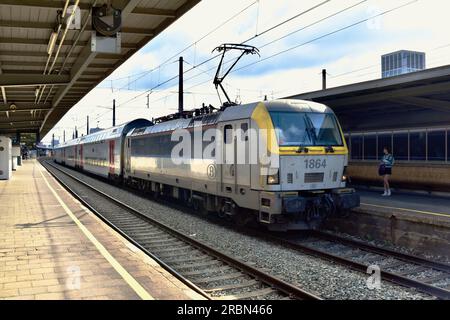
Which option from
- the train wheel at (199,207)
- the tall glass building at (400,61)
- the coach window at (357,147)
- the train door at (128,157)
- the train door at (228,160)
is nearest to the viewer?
the train door at (228,160)

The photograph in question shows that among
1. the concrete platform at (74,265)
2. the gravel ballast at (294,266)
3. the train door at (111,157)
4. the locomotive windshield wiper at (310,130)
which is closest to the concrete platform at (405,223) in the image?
the locomotive windshield wiper at (310,130)

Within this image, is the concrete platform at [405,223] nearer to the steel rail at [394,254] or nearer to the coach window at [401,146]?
the steel rail at [394,254]

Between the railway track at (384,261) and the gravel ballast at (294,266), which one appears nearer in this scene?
the gravel ballast at (294,266)

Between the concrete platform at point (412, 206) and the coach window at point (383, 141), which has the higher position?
the coach window at point (383, 141)

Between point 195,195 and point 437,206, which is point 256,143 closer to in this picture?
point 195,195

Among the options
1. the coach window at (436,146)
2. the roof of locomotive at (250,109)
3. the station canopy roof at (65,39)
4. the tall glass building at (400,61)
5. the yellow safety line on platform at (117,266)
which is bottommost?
the yellow safety line on platform at (117,266)

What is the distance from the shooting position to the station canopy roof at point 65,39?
8.11 meters

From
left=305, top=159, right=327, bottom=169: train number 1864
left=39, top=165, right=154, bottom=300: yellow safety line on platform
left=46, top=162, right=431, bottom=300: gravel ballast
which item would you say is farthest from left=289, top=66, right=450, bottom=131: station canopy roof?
left=39, top=165, right=154, bottom=300: yellow safety line on platform

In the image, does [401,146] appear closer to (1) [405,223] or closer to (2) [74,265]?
(1) [405,223]

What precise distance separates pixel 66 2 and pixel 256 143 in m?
4.60

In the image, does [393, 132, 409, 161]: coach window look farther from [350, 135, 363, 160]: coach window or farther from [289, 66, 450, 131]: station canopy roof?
[350, 135, 363, 160]: coach window

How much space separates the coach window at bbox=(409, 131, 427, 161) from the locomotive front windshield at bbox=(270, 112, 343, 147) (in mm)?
5515

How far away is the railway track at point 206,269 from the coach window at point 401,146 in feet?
29.2
